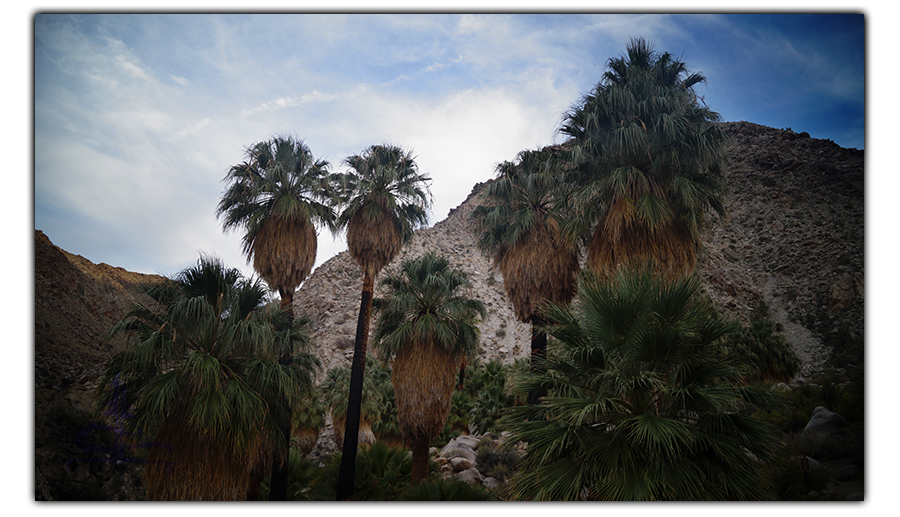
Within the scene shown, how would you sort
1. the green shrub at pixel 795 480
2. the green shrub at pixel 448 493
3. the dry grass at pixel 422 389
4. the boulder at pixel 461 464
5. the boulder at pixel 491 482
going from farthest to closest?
the boulder at pixel 461 464, the dry grass at pixel 422 389, the boulder at pixel 491 482, the green shrub at pixel 448 493, the green shrub at pixel 795 480

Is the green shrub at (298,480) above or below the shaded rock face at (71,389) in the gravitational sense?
below

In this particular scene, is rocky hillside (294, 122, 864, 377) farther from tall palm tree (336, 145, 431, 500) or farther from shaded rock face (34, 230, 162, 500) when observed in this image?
shaded rock face (34, 230, 162, 500)

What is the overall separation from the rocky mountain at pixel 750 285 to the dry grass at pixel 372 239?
545 centimetres

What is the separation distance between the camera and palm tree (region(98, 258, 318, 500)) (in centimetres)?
635

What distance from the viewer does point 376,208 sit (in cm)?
1251

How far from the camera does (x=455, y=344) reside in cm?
1162

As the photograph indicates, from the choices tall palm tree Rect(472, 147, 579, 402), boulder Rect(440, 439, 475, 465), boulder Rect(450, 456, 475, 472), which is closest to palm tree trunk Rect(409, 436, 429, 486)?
boulder Rect(450, 456, 475, 472)

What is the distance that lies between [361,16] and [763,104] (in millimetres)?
6482

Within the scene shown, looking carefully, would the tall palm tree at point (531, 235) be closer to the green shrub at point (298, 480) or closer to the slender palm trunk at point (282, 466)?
the slender palm trunk at point (282, 466)

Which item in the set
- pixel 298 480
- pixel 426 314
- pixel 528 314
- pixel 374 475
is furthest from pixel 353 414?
pixel 528 314

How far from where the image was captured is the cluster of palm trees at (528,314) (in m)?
4.54

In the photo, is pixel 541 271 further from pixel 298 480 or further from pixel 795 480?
pixel 298 480

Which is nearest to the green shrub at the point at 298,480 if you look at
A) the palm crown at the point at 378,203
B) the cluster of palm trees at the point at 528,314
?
the cluster of palm trees at the point at 528,314

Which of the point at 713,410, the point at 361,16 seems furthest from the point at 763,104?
the point at 361,16
